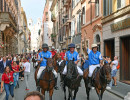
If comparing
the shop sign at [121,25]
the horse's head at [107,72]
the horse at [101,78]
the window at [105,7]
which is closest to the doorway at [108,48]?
the shop sign at [121,25]

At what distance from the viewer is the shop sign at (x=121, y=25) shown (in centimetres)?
1422

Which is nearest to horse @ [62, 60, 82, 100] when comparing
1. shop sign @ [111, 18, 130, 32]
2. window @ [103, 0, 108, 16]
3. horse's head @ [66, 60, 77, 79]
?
horse's head @ [66, 60, 77, 79]

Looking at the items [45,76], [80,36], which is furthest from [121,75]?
[80,36]

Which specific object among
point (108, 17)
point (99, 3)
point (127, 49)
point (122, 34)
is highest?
point (99, 3)

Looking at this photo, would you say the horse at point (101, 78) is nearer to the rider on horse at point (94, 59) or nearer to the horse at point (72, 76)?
the rider on horse at point (94, 59)

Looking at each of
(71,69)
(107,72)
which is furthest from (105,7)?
(71,69)

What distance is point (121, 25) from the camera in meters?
15.2

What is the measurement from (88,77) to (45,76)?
197 centimetres

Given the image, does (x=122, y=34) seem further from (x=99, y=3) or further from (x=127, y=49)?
(x=99, y=3)

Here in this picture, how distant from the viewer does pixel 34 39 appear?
589ft

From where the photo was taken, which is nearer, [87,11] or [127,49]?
[127,49]

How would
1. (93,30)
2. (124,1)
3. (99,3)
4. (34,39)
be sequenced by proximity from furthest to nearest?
1. (34,39)
2. (93,30)
3. (99,3)
4. (124,1)

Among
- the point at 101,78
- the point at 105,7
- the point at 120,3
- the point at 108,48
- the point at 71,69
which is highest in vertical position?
the point at 105,7

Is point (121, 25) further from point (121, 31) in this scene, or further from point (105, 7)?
point (105, 7)
